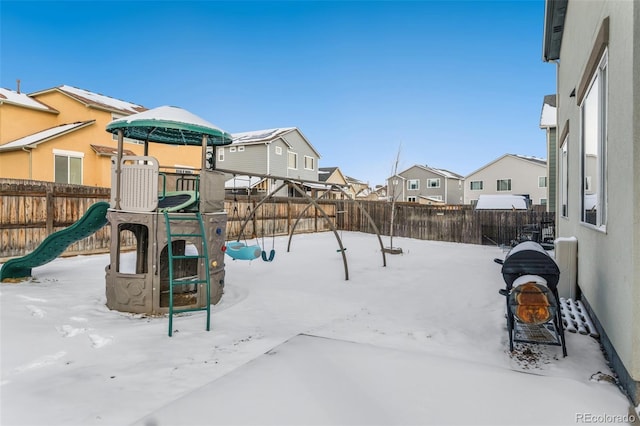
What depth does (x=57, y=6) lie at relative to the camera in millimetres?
17312

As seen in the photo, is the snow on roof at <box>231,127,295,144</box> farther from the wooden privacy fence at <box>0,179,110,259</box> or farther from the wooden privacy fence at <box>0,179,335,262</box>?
the wooden privacy fence at <box>0,179,110,259</box>

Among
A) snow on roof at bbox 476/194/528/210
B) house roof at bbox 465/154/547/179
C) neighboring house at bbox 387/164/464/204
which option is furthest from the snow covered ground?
neighboring house at bbox 387/164/464/204

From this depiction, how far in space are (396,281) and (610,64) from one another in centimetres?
556

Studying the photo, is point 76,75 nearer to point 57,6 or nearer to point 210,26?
point 57,6

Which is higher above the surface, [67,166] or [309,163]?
[309,163]

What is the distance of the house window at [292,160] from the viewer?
2791 cm

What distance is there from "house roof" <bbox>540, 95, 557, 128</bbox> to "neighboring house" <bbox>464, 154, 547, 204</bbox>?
1630 cm

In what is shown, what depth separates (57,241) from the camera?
6.50 metres

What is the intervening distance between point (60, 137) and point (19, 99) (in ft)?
14.2

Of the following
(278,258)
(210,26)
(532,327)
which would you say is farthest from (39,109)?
(532,327)

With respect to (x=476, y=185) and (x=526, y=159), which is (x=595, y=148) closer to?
(x=526, y=159)

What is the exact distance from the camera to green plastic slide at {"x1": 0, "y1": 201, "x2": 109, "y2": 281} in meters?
6.27

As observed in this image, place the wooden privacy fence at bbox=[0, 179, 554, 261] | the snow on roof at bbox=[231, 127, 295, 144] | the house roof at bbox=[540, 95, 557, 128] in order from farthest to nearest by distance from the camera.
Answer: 1. the snow on roof at bbox=[231, 127, 295, 144]
2. the house roof at bbox=[540, 95, 557, 128]
3. the wooden privacy fence at bbox=[0, 179, 554, 261]

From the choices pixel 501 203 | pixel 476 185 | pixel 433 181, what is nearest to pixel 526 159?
pixel 476 185
